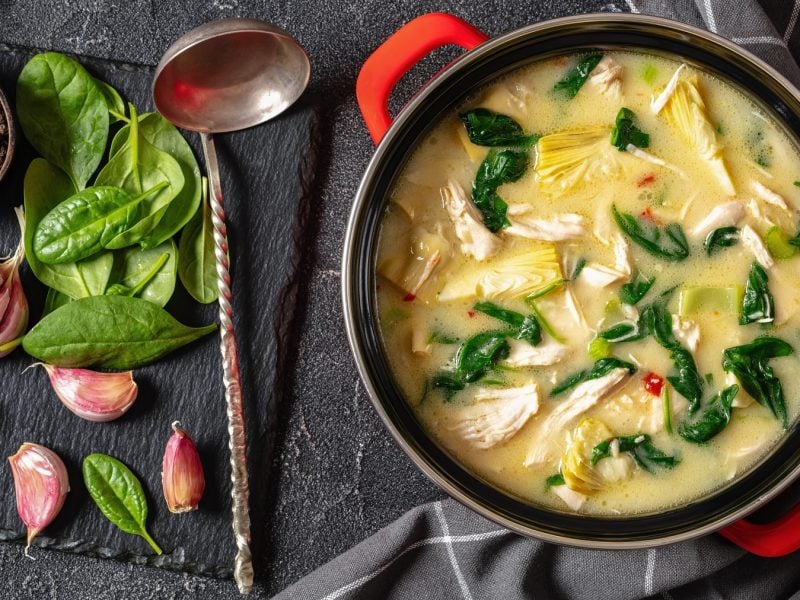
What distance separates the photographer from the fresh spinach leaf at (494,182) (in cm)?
180

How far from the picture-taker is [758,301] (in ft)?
5.94

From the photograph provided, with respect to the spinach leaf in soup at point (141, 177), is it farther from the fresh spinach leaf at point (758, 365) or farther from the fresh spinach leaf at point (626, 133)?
the fresh spinach leaf at point (758, 365)

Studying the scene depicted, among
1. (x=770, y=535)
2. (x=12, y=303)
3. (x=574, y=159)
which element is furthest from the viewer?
(x=12, y=303)

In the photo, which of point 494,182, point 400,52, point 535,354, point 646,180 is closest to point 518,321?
point 535,354

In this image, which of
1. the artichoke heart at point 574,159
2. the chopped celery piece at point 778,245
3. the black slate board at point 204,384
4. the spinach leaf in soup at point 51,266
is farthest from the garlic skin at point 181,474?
the chopped celery piece at point 778,245

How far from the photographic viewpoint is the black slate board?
82.7 inches

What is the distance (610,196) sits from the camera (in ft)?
5.92

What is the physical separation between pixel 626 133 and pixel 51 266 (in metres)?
1.37

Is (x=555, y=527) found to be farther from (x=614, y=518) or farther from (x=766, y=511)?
(x=766, y=511)

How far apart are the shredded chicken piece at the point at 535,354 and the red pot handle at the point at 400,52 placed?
1.80 feet

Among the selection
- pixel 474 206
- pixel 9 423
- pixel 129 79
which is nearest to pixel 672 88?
pixel 474 206

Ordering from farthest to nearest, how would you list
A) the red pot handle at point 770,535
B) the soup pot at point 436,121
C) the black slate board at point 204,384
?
the black slate board at point 204,384
the red pot handle at point 770,535
the soup pot at point 436,121

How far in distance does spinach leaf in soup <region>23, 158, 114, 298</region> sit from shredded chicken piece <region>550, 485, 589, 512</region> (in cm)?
117

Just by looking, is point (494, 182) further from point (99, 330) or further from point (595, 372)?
point (99, 330)
